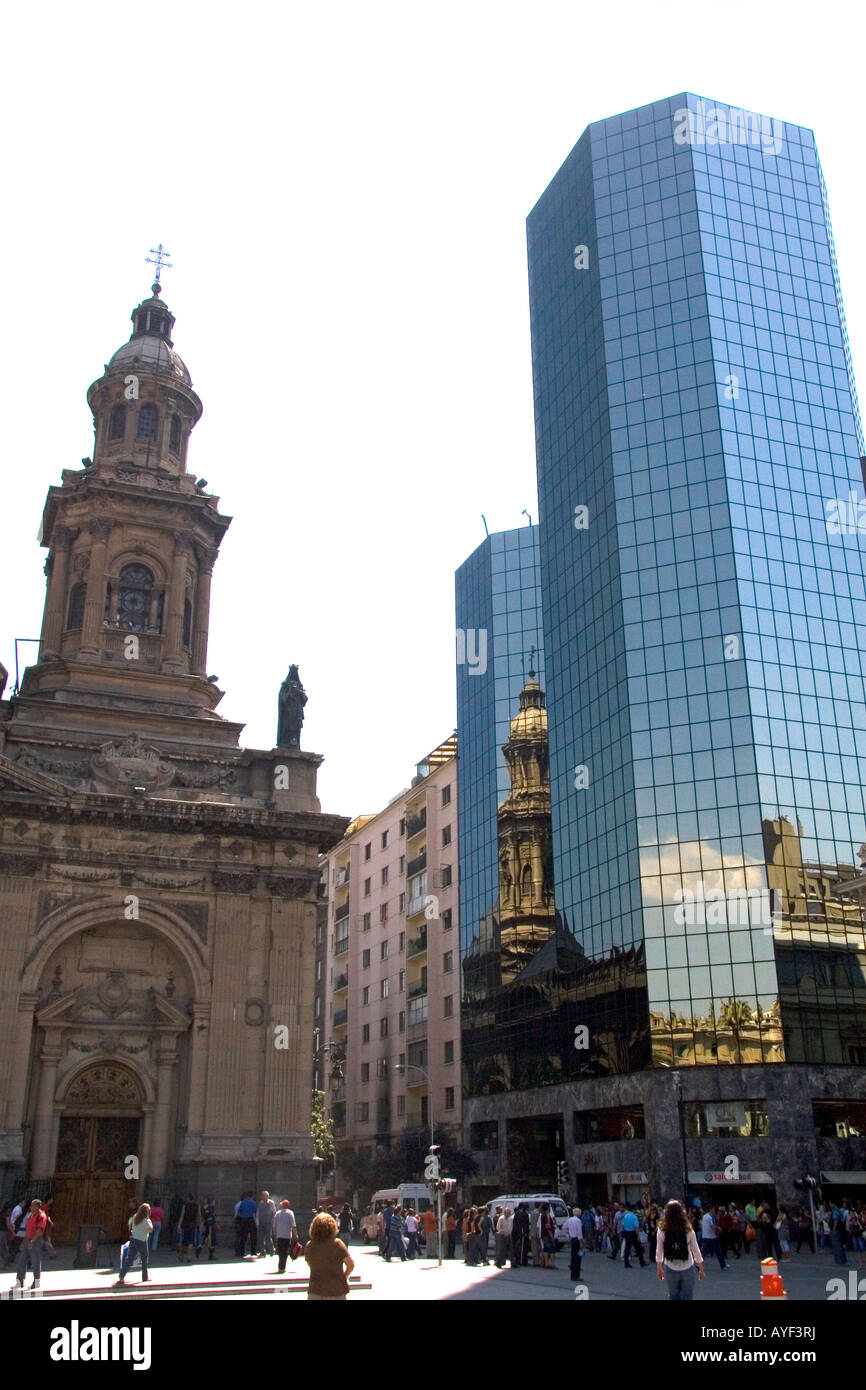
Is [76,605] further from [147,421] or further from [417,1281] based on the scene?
[417,1281]

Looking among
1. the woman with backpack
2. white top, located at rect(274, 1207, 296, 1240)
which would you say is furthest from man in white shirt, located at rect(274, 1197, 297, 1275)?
the woman with backpack

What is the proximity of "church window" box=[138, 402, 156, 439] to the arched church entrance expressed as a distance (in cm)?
2641

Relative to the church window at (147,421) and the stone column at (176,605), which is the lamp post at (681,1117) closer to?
the stone column at (176,605)

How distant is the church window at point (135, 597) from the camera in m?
47.9

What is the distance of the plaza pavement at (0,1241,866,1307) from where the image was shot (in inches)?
953

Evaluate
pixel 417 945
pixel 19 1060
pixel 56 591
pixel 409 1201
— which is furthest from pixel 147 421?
pixel 417 945

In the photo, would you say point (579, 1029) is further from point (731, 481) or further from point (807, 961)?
point (731, 481)

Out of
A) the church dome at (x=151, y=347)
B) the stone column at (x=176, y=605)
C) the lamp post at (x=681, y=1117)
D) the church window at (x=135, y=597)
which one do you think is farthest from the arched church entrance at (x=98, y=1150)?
the church dome at (x=151, y=347)

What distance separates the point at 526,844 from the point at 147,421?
33799mm

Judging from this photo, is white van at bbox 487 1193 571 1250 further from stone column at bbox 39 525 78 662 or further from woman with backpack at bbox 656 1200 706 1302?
stone column at bbox 39 525 78 662

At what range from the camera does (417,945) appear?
80.9 metres

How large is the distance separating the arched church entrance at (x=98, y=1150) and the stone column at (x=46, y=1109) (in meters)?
0.58
